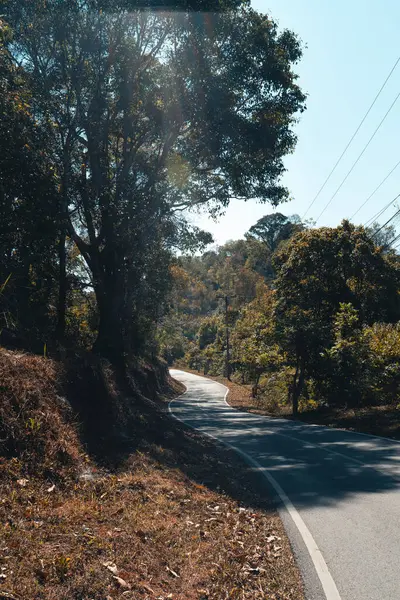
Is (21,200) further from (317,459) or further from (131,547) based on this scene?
(131,547)

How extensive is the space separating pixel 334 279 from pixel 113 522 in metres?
23.5

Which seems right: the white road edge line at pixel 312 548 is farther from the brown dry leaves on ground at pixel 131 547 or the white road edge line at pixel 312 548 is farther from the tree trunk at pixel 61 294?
the tree trunk at pixel 61 294

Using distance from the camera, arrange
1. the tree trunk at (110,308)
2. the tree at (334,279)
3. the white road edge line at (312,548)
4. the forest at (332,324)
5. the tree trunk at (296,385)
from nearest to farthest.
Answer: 1. the white road edge line at (312,548)
2. the tree trunk at (110,308)
3. the forest at (332,324)
4. the tree trunk at (296,385)
5. the tree at (334,279)

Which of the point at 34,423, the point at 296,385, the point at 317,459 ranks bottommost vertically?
the point at 317,459

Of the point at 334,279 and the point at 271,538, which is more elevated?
the point at 334,279

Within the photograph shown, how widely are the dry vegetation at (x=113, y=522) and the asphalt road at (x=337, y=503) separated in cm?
33

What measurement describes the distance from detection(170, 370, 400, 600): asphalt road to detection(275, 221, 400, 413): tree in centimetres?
1083

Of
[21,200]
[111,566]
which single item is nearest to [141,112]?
[21,200]

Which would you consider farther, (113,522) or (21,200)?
(21,200)

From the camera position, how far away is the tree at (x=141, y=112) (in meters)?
16.2

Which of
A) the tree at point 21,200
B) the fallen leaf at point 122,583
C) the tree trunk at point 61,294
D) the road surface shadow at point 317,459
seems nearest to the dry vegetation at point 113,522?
the fallen leaf at point 122,583

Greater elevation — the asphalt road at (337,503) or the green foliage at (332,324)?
the green foliage at (332,324)

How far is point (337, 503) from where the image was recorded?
27.6 feet

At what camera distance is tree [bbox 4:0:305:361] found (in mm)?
16156
